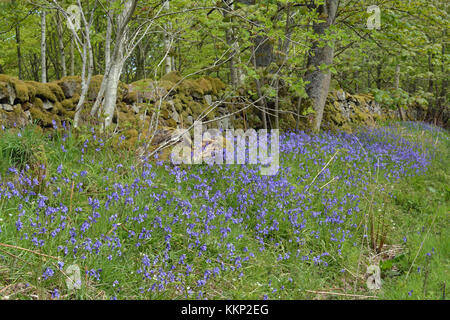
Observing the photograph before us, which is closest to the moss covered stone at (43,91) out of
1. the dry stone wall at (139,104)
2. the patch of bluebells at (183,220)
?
the dry stone wall at (139,104)

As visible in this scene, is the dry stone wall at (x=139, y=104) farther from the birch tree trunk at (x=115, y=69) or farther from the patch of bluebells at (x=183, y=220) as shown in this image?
the patch of bluebells at (x=183, y=220)

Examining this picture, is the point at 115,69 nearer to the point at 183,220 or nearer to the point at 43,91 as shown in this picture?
the point at 43,91

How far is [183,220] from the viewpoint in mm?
3727

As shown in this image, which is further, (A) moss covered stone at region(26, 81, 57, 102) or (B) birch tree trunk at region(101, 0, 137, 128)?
(A) moss covered stone at region(26, 81, 57, 102)

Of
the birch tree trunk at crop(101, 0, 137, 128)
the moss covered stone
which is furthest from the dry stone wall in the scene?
the birch tree trunk at crop(101, 0, 137, 128)

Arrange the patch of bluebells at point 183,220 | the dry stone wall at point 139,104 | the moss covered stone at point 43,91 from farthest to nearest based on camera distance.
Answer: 1. the moss covered stone at point 43,91
2. the dry stone wall at point 139,104
3. the patch of bluebells at point 183,220

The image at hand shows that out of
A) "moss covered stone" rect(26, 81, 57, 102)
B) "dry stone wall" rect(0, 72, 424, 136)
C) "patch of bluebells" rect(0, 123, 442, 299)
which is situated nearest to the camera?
"patch of bluebells" rect(0, 123, 442, 299)

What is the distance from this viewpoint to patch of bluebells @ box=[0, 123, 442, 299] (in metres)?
2.94

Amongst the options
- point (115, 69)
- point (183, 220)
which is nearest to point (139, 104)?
point (115, 69)

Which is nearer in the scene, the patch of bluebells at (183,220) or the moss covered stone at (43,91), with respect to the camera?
the patch of bluebells at (183,220)

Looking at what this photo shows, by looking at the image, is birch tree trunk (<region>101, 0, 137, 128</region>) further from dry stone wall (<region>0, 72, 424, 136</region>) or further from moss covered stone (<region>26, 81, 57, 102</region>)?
moss covered stone (<region>26, 81, 57, 102</region>)

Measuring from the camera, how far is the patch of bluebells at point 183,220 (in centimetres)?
294
